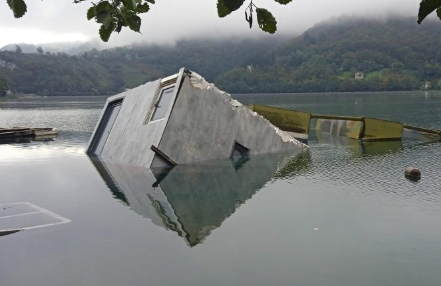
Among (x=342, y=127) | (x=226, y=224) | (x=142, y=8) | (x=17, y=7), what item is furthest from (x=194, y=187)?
(x=342, y=127)

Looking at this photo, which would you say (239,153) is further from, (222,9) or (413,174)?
(222,9)

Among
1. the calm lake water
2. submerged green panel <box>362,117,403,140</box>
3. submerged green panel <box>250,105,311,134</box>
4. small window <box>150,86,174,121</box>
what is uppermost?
submerged green panel <box>362,117,403,140</box>

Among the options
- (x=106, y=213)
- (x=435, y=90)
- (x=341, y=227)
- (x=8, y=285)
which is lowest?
(x=8, y=285)

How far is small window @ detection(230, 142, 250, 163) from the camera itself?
30.4 meters

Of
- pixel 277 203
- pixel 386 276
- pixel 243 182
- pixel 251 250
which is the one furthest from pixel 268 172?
pixel 386 276

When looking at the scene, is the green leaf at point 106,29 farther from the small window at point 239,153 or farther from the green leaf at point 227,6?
the small window at point 239,153

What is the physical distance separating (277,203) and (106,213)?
7.07 meters

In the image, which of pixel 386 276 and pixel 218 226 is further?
pixel 218 226

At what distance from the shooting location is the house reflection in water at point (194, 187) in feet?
58.9

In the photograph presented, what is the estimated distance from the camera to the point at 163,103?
96.3ft

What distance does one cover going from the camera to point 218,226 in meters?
16.8

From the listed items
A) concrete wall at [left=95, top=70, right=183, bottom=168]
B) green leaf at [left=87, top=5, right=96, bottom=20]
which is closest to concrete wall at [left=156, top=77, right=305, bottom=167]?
concrete wall at [left=95, top=70, right=183, bottom=168]

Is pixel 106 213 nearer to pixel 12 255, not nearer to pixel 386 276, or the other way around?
pixel 12 255

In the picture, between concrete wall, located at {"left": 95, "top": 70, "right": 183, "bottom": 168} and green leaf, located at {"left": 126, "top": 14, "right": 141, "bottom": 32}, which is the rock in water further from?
green leaf, located at {"left": 126, "top": 14, "right": 141, "bottom": 32}
